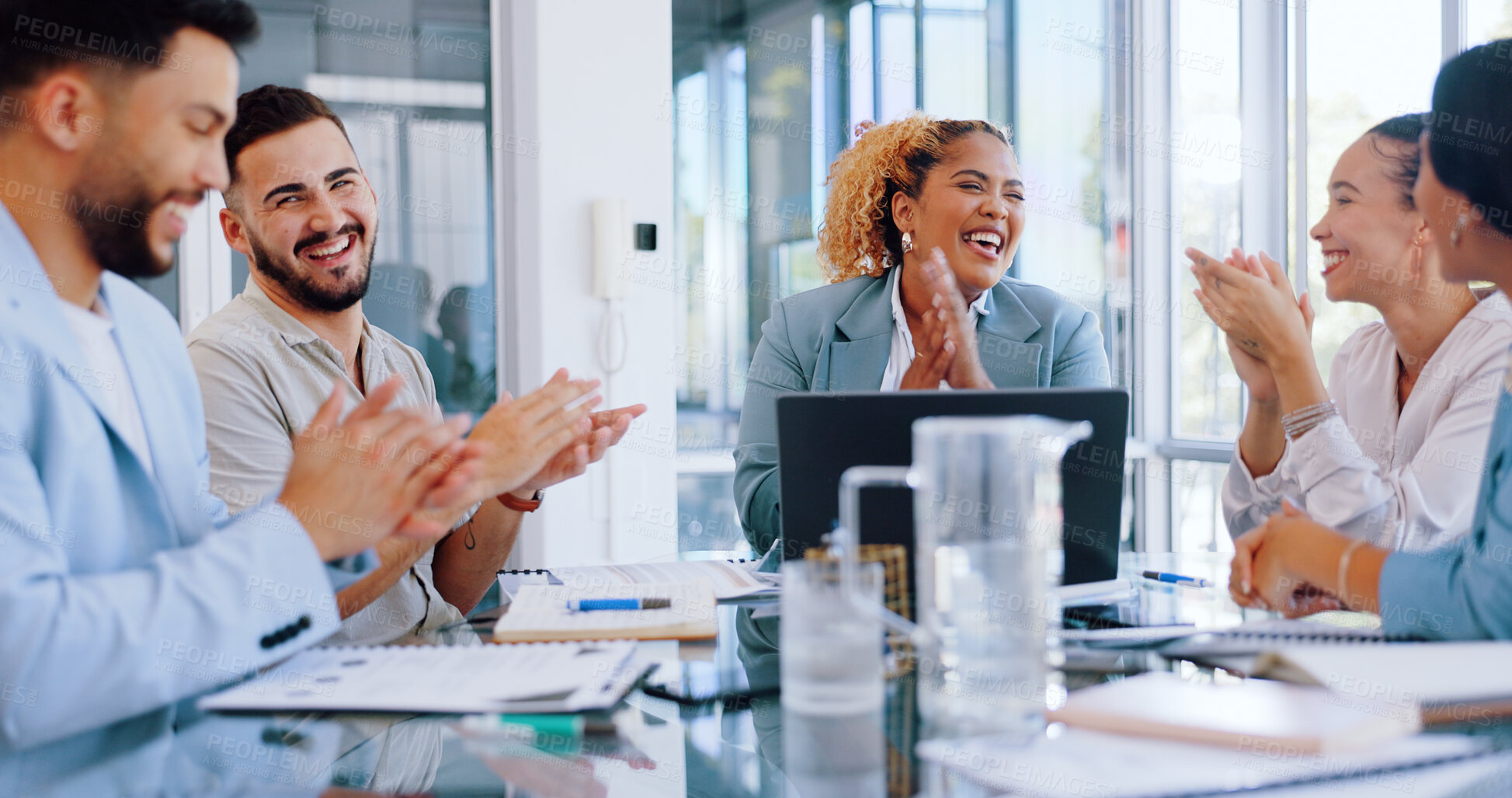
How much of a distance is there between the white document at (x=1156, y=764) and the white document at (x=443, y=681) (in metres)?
0.32

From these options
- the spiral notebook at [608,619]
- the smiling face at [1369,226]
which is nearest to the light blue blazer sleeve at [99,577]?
the spiral notebook at [608,619]

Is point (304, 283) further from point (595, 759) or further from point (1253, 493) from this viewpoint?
point (1253, 493)

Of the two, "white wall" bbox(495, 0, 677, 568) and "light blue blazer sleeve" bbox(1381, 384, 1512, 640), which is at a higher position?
"white wall" bbox(495, 0, 677, 568)

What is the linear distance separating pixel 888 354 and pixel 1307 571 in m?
1.05

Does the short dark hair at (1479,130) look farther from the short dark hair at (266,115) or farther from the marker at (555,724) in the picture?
the short dark hair at (266,115)

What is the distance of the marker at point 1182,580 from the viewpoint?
1.49 metres

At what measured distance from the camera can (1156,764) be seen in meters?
0.69

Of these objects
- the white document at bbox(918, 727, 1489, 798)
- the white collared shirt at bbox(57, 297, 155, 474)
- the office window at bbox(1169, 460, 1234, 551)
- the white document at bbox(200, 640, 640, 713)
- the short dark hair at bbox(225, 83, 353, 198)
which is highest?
the short dark hair at bbox(225, 83, 353, 198)

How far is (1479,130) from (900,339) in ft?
3.77

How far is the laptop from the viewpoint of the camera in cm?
124

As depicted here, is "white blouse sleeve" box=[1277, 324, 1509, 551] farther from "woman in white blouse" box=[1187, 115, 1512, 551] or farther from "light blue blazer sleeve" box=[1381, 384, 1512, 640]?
"light blue blazer sleeve" box=[1381, 384, 1512, 640]

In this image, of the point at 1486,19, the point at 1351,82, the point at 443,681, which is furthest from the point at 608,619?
the point at 1351,82

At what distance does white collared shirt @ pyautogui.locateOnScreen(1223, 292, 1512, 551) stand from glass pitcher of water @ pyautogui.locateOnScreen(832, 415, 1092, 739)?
1033 mm

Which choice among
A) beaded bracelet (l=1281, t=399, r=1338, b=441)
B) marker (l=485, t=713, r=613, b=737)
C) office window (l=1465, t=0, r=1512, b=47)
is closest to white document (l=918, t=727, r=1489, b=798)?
marker (l=485, t=713, r=613, b=737)
